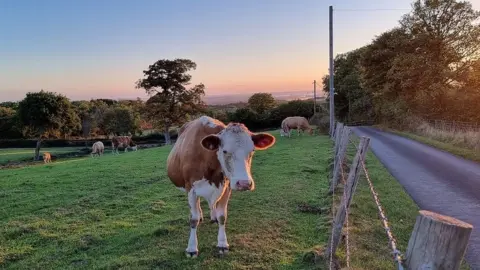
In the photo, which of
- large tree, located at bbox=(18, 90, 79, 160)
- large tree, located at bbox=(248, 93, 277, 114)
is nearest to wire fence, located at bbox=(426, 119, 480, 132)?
large tree, located at bbox=(248, 93, 277, 114)

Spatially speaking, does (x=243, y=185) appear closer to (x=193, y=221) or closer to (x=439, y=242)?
(x=193, y=221)

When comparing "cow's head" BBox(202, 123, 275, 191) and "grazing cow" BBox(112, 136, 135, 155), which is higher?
"cow's head" BBox(202, 123, 275, 191)

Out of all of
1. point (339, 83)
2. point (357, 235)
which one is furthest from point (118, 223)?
point (339, 83)

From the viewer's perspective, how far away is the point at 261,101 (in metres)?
65.2

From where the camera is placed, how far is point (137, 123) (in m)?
61.6

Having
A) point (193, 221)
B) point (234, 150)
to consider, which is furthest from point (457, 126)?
point (234, 150)

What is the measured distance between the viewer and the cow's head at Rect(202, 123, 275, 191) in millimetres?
4629

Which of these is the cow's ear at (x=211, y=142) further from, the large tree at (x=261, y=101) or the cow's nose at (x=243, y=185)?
the large tree at (x=261, y=101)

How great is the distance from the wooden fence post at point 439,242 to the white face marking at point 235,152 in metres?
2.74

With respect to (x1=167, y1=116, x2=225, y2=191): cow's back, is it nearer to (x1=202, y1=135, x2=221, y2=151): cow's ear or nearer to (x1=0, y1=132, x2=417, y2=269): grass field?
(x1=202, y1=135, x2=221, y2=151): cow's ear

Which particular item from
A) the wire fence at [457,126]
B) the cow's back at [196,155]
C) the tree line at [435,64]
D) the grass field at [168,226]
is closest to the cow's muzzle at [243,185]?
the cow's back at [196,155]

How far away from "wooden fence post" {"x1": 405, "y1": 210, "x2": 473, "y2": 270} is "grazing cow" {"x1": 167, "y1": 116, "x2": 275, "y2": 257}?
2.69 metres

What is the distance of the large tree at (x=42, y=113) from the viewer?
38750 mm

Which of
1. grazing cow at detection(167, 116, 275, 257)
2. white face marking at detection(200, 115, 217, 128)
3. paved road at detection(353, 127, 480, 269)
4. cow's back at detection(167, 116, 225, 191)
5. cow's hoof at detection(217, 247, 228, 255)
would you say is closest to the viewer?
grazing cow at detection(167, 116, 275, 257)
